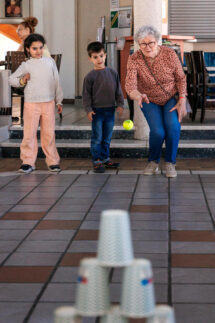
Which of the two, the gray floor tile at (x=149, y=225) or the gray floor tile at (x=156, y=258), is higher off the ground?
the gray floor tile at (x=156, y=258)

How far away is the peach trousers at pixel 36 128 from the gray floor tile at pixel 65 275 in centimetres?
329

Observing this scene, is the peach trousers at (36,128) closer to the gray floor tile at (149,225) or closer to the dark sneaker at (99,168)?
the dark sneaker at (99,168)

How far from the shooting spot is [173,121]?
20.4 feet

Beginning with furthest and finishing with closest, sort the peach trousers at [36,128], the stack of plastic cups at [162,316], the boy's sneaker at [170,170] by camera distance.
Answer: the peach trousers at [36,128] < the boy's sneaker at [170,170] < the stack of plastic cups at [162,316]

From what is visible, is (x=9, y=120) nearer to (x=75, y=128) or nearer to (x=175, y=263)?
(x=75, y=128)

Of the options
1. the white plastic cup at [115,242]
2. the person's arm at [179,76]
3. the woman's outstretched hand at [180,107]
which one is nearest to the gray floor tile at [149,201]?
the woman's outstretched hand at [180,107]

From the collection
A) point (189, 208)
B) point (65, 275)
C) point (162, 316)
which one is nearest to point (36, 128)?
point (189, 208)

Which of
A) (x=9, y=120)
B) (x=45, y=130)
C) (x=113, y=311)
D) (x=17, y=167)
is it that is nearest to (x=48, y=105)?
(x=45, y=130)

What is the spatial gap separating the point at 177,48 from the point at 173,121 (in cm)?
388

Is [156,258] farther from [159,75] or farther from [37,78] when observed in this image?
[37,78]

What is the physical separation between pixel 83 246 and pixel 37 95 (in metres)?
2.88

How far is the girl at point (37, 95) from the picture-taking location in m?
6.46

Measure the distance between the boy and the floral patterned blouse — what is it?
0.44 metres

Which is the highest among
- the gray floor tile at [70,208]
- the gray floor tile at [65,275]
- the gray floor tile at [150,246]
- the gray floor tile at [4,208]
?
the gray floor tile at [65,275]
